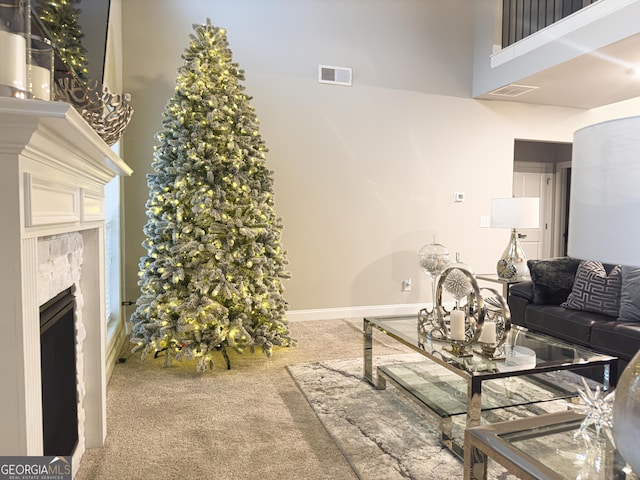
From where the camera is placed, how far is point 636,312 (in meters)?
2.65

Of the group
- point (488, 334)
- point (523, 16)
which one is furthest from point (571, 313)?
point (523, 16)

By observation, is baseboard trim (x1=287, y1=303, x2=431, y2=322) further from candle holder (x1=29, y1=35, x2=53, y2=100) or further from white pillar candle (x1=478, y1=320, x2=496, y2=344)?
candle holder (x1=29, y1=35, x2=53, y2=100)

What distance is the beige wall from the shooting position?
4039 mm

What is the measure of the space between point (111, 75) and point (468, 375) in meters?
3.34

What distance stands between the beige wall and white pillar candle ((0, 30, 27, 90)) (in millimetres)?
3029

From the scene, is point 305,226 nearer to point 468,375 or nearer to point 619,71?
point 468,375

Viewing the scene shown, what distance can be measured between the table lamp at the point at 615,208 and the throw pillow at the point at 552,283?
2.75 meters

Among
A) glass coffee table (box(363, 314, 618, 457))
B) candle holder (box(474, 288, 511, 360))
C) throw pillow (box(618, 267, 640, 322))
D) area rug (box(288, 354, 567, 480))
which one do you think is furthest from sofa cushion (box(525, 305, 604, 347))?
candle holder (box(474, 288, 511, 360))

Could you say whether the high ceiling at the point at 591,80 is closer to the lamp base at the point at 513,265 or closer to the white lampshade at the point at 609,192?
the lamp base at the point at 513,265

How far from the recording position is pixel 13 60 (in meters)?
1.08

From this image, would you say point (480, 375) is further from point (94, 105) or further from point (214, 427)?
point (94, 105)

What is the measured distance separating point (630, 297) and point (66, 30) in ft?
11.2

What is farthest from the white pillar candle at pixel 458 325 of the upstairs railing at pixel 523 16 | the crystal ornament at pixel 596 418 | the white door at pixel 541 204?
the white door at pixel 541 204

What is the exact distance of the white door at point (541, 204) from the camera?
663 cm
